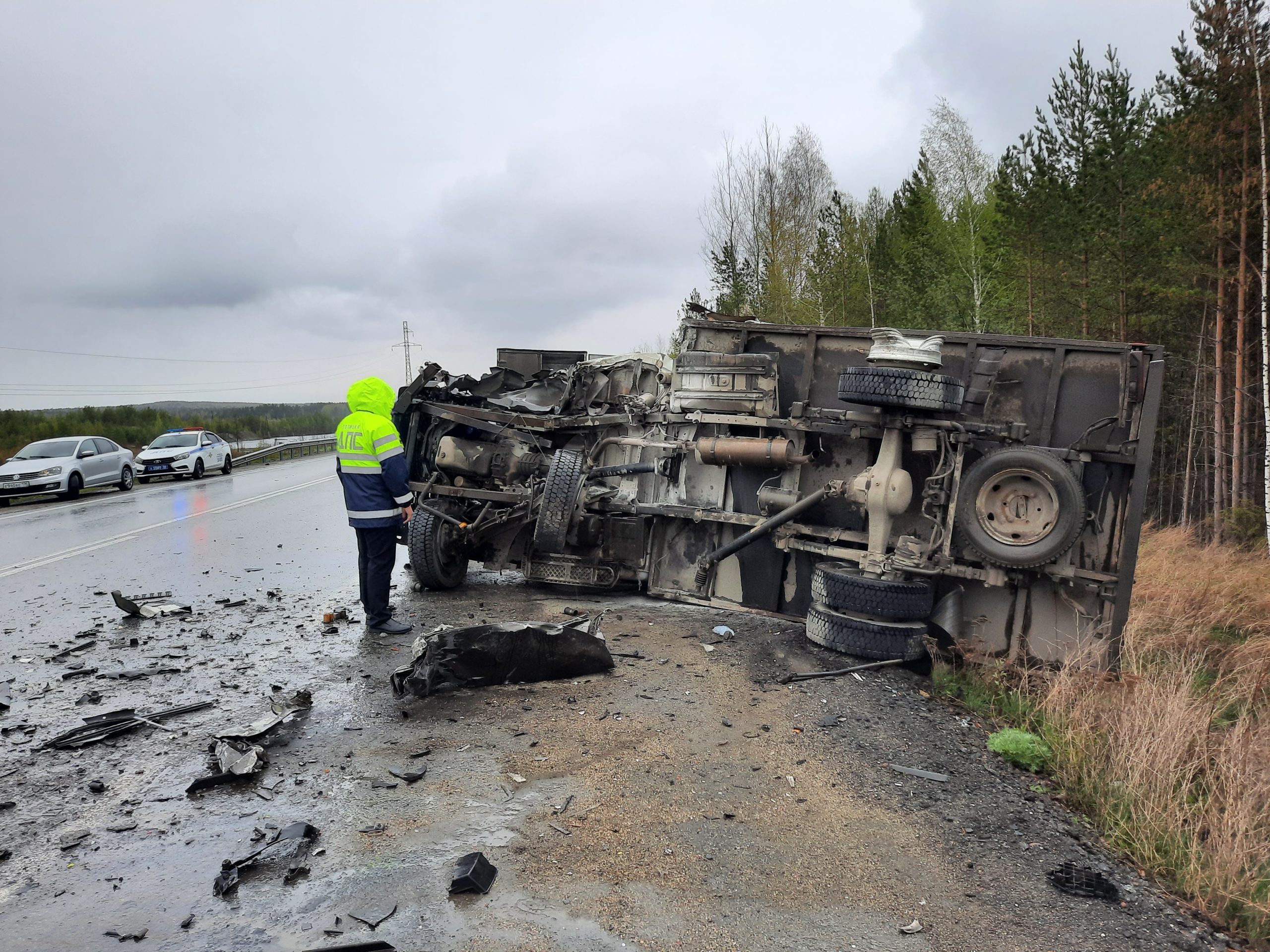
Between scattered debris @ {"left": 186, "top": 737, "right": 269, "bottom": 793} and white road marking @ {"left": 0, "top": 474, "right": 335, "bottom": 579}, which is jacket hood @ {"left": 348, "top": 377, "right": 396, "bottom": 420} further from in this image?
white road marking @ {"left": 0, "top": 474, "right": 335, "bottom": 579}

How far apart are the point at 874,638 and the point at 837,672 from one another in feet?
1.13

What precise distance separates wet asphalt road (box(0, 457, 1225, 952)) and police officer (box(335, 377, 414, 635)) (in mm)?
373

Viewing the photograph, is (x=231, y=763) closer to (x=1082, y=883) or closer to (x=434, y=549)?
(x=1082, y=883)

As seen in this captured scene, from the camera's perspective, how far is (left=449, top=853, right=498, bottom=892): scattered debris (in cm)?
287

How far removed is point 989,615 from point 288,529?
390 inches

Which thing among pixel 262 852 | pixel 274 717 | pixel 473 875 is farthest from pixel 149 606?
pixel 473 875

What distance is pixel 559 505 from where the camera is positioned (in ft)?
23.1

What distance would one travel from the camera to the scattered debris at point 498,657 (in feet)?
15.8

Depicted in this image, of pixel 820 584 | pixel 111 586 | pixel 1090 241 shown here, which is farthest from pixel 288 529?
pixel 1090 241

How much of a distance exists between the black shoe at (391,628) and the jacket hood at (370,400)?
1.61m

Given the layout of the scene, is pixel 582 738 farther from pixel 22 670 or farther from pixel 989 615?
pixel 22 670

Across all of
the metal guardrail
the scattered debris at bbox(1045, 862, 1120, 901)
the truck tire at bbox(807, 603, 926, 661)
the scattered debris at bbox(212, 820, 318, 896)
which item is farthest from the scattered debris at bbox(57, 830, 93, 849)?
the metal guardrail

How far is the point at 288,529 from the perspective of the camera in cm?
1216

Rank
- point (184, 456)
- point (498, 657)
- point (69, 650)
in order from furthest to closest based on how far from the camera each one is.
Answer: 1. point (184, 456)
2. point (69, 650)
3. point (498, 657)
